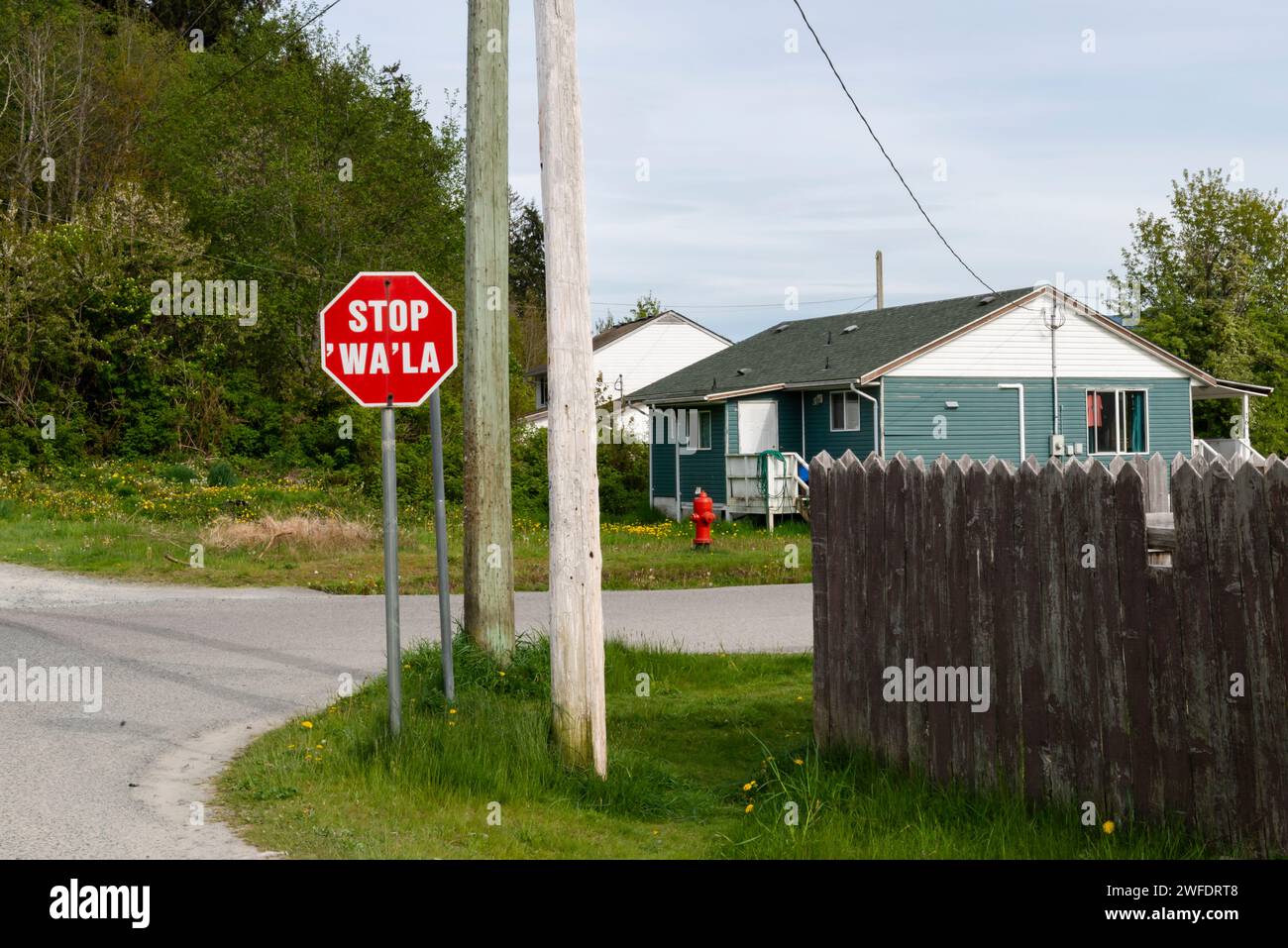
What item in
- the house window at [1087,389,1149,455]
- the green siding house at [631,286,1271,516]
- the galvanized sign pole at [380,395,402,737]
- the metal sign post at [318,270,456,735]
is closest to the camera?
the galvanized sign pole at [380,395,402,737]

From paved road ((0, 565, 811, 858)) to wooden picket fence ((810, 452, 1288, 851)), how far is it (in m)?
3.43

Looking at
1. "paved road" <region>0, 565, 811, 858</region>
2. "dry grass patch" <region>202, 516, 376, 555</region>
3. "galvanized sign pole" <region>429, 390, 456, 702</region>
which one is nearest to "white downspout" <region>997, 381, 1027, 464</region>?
"paved road" <region>0, 565, 811, 858</region>

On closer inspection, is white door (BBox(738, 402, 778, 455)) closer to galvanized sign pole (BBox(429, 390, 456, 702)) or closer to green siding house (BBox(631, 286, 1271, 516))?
green siding house (BBox(631, 286, 1271, 516))

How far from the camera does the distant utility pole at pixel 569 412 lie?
7328 mm

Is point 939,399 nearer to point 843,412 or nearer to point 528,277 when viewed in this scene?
point 843,412

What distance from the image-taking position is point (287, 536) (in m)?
21.5

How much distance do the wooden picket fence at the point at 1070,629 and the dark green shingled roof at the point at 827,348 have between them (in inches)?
1009

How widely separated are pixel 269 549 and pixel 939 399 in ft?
60.1

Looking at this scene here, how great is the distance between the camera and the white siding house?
5741 centimetres

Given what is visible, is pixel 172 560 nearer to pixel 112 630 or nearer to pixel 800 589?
pixel 112 630

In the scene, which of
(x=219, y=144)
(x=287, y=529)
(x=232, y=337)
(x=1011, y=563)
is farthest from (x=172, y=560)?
(x=219, y=144)

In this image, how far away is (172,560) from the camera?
20047 mm

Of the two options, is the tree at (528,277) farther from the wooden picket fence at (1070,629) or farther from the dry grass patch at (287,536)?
the wooden picket fence at (1070,629)

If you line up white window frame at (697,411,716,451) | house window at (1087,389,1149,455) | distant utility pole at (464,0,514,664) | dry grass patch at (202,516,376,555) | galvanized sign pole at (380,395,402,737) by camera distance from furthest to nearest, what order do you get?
white window frame at (697,411,716,451) < house window at (1087,389,1149,455) < dry grass patch at (202,516,376,555) < distant utility pole at (464,0,514,664) < galvanized sign pole at (380,395,402,737)
